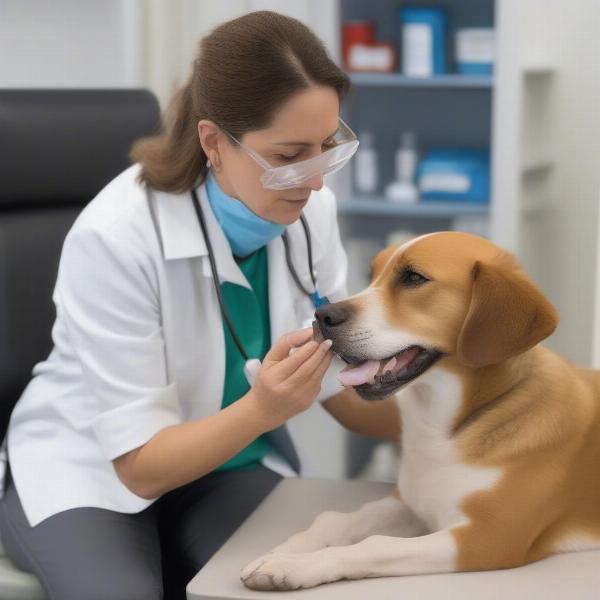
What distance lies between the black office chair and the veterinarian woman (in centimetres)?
10

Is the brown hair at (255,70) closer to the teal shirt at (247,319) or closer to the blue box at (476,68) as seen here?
the teal shirt at (247,319)

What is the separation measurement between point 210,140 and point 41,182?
1.44 feet

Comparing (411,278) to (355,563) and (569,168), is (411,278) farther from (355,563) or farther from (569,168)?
(569,168)

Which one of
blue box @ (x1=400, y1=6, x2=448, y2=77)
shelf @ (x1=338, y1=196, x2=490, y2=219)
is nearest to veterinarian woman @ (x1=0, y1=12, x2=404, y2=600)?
shelf @ (x1=338, y1=196, x2=490, y2=219)

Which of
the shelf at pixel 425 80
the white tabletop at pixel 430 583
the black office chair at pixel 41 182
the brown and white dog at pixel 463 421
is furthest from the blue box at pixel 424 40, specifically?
the white tabletop at pixel 430 583

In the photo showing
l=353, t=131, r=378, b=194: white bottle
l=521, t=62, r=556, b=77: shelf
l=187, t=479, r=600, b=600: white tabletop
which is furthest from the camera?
l=353, t=131, r=378, b=194: white bottle

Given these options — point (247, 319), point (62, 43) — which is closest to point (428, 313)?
point (247, 319)

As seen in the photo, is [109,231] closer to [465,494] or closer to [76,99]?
[76,99]

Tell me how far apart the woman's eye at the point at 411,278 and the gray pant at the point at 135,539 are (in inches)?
16.2

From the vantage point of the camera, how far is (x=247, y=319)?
1.55 meters

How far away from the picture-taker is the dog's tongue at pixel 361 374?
3.99ft

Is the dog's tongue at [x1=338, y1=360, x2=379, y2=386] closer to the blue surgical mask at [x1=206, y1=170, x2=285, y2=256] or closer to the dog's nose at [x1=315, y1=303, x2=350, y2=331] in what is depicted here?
the dog's nose at [x1=315, y1=303, x2=350, y2=331]

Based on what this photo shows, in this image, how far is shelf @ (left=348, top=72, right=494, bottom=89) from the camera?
2624 millimetres

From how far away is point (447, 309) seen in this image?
1.21m
